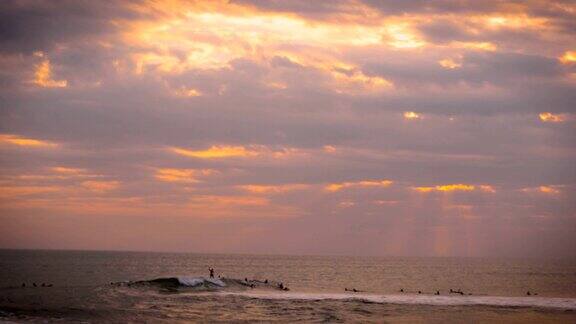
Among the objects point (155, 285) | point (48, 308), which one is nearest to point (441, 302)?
point (155, 285)

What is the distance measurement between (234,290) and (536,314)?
1373 inches

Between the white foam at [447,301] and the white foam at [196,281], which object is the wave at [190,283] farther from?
the white foam at [447,301]

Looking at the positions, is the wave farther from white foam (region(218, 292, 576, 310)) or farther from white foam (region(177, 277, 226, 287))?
white foam (region(218, 292, 576, 310))

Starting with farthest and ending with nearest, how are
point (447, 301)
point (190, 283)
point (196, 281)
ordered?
point (196, 281)
point (190, 283)
point (447, 301)

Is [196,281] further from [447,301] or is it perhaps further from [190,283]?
[447,301]

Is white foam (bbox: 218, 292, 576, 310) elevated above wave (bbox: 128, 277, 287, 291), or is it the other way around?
wave (bbox: 128, 277, 287, 291)

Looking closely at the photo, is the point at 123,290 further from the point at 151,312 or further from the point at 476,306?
the point at 476,306

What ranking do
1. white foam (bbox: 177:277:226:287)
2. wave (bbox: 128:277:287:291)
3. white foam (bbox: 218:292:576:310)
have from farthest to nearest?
white foam (bbox: 177:277:226:287)
wave (bbox: 128:277:287:291)
white foam (bbox: 218:292:576:310)

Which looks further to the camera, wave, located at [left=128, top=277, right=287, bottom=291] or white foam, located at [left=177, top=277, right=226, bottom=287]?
white foam, located at [left=177, top=277, right=226, bottom=287]

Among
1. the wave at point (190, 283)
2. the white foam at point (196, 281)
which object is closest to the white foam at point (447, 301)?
the wave at point (190, 283)

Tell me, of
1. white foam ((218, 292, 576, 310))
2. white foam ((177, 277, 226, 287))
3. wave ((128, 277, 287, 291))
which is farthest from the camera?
white foam ((177, 277, 226, 287))

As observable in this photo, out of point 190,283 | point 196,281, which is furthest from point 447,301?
point 190,283

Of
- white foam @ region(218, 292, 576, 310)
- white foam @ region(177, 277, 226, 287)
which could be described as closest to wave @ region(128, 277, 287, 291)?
white foam @ region(177, 277, 226, 287)

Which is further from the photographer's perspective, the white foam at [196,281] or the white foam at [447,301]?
the white foam at [196,281]
